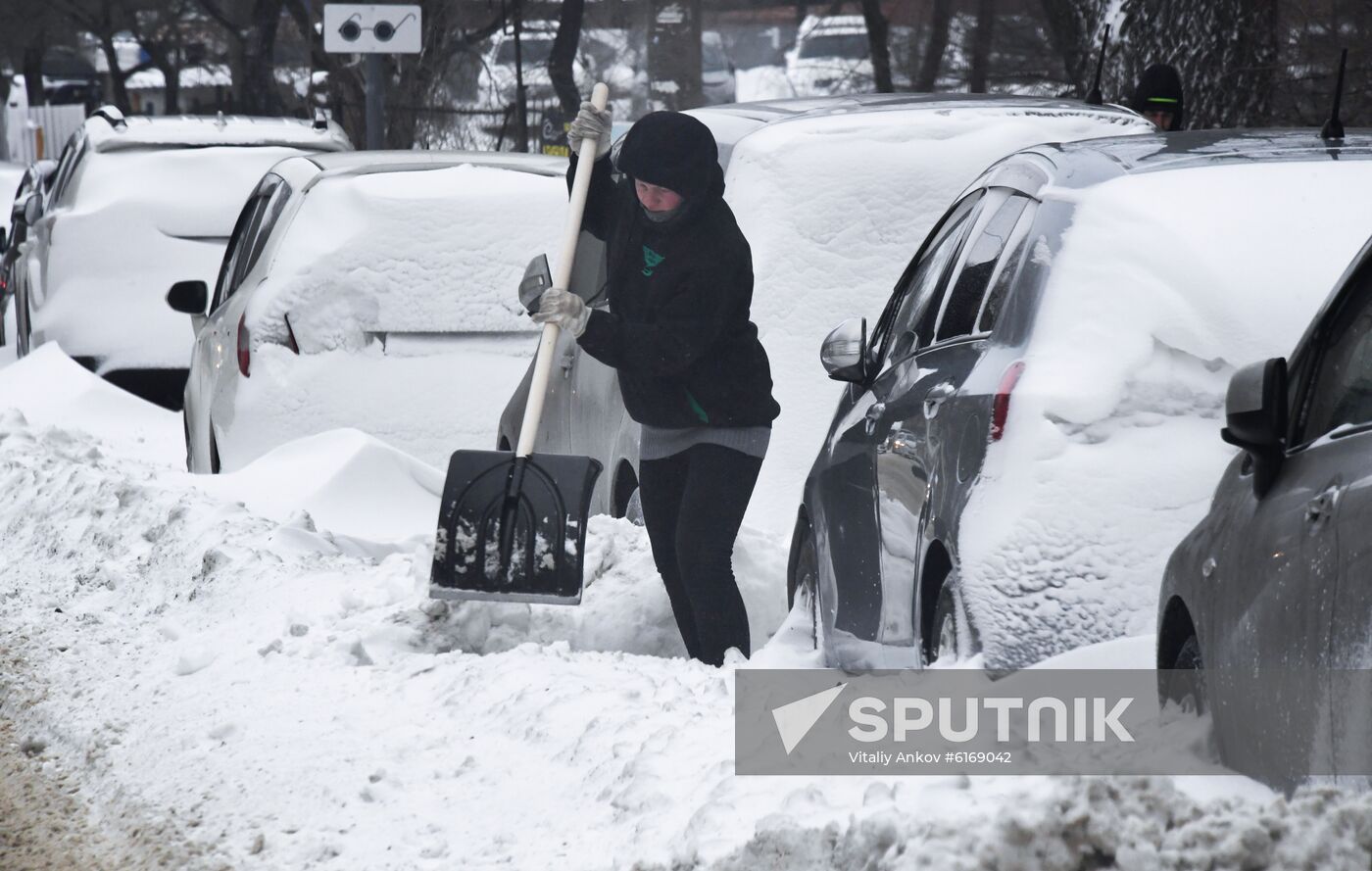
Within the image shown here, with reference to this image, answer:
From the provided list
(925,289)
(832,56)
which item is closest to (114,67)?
(832,56)

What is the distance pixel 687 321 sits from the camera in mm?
4984

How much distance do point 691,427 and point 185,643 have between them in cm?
166

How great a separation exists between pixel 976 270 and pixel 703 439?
3.33 ft

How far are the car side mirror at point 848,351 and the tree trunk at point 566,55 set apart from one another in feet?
50.9

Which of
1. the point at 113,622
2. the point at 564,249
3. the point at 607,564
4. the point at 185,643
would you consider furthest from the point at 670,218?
the point at 113,622

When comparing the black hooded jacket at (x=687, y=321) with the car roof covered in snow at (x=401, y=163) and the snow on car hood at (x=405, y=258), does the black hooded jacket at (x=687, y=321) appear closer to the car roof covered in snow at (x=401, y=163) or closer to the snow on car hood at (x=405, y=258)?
the snow on car hood at (x=405, y=258)

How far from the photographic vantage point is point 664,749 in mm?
3955

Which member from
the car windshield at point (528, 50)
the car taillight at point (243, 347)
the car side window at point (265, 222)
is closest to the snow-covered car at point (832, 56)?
the car windshield at point (528, 50)

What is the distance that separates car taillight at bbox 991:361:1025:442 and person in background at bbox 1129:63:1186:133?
5125 millimetres

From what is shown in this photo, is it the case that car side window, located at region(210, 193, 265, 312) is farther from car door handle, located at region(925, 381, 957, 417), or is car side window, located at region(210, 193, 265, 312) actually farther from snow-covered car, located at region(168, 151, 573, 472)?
car door handle, located at region(925, 381, 957, 417)

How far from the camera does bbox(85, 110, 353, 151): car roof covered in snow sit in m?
11.2

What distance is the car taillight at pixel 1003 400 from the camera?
3713 mm

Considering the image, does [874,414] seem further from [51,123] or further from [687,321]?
[51,123]

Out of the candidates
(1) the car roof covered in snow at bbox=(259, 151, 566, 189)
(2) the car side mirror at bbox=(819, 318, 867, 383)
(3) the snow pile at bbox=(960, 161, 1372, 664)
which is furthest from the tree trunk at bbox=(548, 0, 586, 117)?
(3) the snow pile at bbox=(960, 161, 1372, 664)
